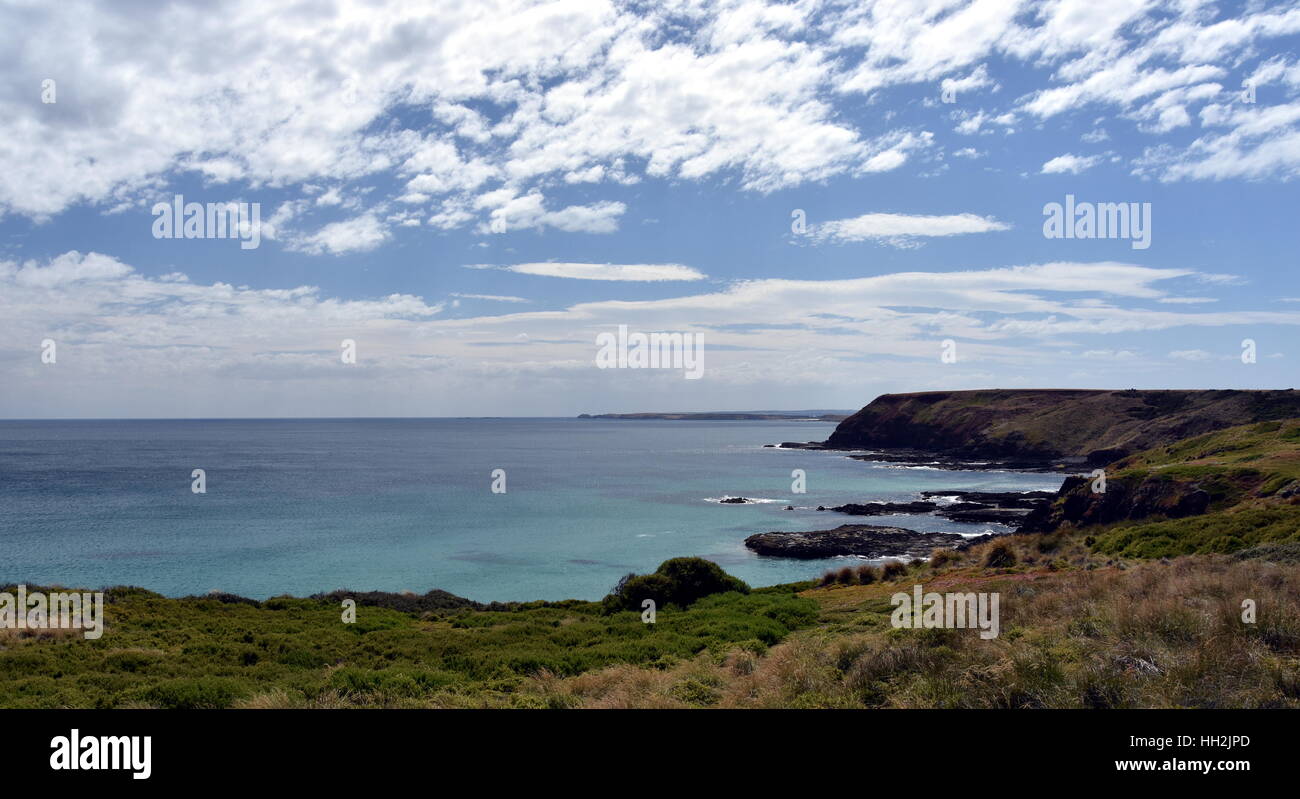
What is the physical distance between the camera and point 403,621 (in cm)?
2697

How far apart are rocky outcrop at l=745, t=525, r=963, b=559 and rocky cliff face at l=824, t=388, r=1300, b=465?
2563 inches

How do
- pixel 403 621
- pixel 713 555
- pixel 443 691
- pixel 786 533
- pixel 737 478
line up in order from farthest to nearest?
pixel 737 478 → pixel 786 533 → pixel 713 555 → pixel 403 621 → pixel 443 691

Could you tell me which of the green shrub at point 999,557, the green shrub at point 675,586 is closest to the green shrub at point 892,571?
the green shrub at point 999,557

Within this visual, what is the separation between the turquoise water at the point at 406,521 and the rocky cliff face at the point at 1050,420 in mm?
24847

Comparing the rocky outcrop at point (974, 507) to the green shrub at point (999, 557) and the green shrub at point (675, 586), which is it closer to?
the green shrub at point (999, 557)

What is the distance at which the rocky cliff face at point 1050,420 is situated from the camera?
361 ft

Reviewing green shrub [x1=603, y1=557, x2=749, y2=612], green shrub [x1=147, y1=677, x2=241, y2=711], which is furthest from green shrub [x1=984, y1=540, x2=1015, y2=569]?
green shrub [x1=147, y1=677, x2=241, y2=711]

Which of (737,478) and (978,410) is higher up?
(978,410)

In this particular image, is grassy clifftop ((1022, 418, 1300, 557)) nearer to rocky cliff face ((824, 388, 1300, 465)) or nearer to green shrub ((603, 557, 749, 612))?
green shrub ((603, 557, 749, 612))

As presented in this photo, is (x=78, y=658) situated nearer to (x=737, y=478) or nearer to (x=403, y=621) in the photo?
(x=403, y=621)

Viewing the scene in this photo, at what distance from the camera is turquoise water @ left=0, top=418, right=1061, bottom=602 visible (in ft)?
150

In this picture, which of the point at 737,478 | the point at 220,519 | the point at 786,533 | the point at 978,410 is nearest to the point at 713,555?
the point at 786,533

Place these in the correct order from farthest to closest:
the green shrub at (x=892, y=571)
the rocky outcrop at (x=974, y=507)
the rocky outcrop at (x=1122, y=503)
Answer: the rocky outcrop at (x=974, y=507)
the rocky outcrop at (x=1122, y=503)
the green shrub at (x=892, y=571)
